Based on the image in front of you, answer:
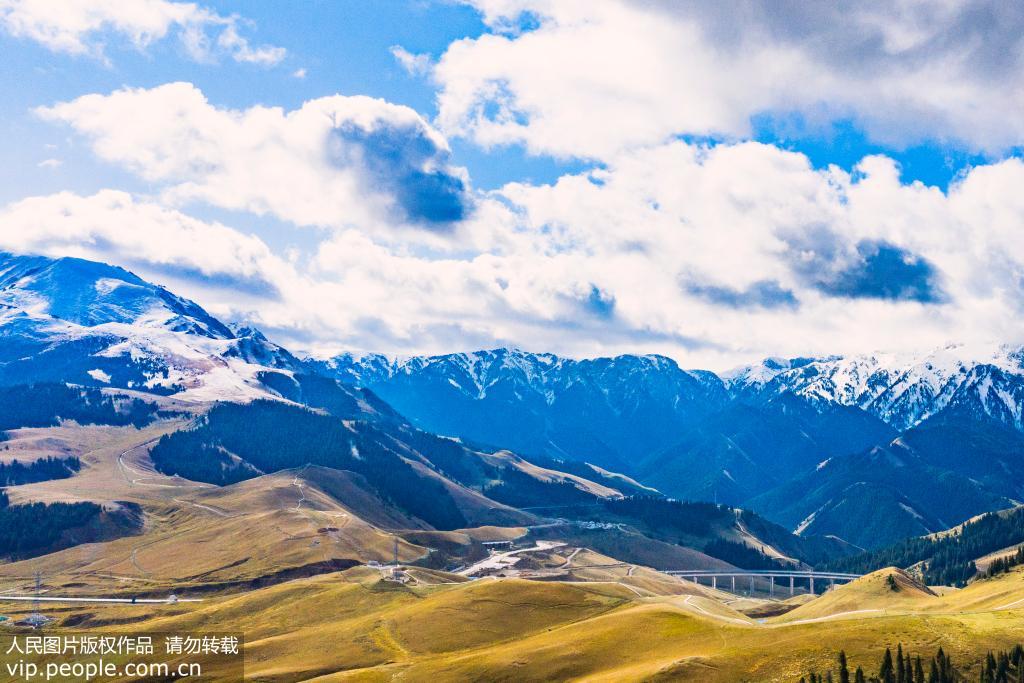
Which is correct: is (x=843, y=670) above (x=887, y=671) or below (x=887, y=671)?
above

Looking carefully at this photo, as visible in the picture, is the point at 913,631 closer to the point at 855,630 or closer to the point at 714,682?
the point at 855,630

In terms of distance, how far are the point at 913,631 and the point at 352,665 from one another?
10015cm

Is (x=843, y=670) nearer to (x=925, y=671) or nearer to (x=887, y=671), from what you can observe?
(x=887, y=671)

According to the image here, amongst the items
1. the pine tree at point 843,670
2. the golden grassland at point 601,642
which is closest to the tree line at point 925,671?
the pine tree at point 843,670

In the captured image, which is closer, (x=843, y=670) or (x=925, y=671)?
(x=843, y=670)

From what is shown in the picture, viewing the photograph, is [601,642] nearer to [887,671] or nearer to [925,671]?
[887,671]

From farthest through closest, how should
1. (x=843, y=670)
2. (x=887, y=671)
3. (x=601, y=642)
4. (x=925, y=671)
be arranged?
(x=601, y=642) < (x=925, y=671) < (x=843, y=670) < (x=887, y=671)

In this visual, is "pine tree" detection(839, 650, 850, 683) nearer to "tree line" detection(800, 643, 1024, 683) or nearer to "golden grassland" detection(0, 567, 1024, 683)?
"tree line" detection(800, 643, 1024, 683)

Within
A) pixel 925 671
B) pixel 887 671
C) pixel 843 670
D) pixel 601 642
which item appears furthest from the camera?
pixel 601 642

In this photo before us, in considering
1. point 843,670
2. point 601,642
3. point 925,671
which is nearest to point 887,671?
point 843,670

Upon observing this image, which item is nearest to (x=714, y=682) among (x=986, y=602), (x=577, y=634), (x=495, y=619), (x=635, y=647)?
(x=635, y=647)

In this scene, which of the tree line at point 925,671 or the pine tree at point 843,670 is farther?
the pine tree at point 843,670

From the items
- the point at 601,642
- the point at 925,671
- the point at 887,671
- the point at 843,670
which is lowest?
the point at 925,671

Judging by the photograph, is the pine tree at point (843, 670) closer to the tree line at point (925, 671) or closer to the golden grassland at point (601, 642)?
the tree line at point (925, 671)
